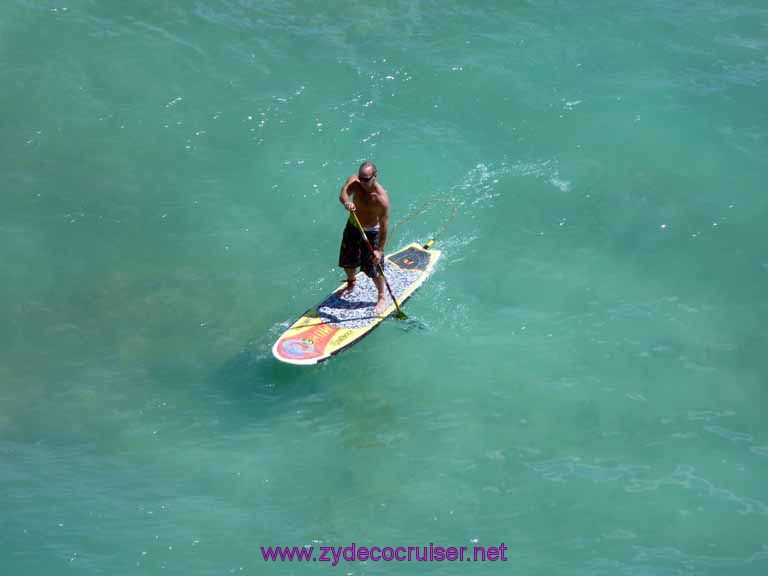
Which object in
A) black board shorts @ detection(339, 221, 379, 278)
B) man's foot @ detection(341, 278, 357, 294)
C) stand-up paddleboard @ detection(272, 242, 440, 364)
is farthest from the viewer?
man's foot @ detection(341, 278, 357, 294)

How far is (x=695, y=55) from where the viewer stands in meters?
18.1

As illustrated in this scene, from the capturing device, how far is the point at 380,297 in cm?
1293

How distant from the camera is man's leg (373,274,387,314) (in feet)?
41.8

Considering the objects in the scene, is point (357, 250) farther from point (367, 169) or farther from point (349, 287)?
point (367, 169)

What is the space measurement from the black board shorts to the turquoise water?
101 centimetres

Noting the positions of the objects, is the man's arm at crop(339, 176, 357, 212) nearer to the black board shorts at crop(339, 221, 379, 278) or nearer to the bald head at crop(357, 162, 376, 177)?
the bald head at crop(357, 162, 376, 177)

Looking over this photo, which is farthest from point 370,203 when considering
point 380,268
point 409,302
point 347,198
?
point 409,302

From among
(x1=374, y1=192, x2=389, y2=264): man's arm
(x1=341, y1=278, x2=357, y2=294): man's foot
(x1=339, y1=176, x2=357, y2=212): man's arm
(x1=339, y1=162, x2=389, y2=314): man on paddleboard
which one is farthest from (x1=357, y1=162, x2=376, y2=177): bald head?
(x1=341, y1=278, x2=357, y2=294): man's foot

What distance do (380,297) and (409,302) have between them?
24.2 inches

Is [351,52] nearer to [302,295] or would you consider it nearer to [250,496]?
[302,295]

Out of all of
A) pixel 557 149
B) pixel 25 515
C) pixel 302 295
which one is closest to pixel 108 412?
pixel 25 515

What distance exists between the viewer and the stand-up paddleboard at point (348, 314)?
12.1 m

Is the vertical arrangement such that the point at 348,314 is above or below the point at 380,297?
below

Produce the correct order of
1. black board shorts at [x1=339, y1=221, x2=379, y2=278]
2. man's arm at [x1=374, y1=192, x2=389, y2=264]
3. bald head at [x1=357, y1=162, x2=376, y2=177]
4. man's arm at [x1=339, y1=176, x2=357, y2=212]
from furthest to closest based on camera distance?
black board shorts at [x1=339, y1=221, x2=379, y2=278]
man's arm at [x1=374, y1=192, x2=389, y2=264]
man's arm at [x1=339, y1=176, x2=357, y2=212]
bald head at [x1=357, y1=162, x2=376, y2=177]
